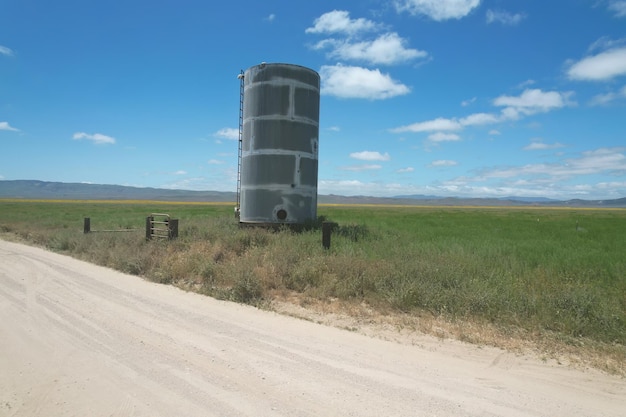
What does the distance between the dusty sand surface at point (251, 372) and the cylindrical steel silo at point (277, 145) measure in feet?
25.5

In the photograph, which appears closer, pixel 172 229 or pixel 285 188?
pixel 172 229

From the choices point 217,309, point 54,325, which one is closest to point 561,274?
point 217,309

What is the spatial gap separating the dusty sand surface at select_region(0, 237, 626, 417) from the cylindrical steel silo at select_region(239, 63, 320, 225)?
25.5 ft

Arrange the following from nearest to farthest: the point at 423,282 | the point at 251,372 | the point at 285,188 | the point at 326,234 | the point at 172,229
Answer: the point at 251,372 → the point at 423,282 → the point at 326,234 → the point at 172,229 → the point at 285,188

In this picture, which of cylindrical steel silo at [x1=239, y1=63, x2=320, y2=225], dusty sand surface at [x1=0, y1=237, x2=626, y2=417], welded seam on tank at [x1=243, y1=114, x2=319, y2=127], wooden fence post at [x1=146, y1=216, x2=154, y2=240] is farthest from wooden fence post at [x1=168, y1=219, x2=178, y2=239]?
dusty sand surface at [x1=0, y1=237, x2=626, y2=417]

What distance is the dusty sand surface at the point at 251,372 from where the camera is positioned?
411 centimetres

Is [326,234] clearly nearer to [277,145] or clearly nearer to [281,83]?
[277,145]

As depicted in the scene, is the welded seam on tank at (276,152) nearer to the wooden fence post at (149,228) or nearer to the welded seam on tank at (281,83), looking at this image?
the welded seam on tank at (281,83)

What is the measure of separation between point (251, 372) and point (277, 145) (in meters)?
10.7

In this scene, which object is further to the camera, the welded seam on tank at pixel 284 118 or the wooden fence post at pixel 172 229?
the welded seam on tank at pixel 284 118

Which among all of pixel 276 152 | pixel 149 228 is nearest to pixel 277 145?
pixel 276 152

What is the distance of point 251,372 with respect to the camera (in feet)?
16.0

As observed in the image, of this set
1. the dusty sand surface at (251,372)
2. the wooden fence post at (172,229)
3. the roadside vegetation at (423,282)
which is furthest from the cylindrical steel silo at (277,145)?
the dusty sand surface at (251,372)

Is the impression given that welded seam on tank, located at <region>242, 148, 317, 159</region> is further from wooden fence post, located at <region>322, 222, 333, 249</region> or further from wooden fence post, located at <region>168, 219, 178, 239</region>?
wooden fence post, located at <region>322, 222, 333, 249</region>
